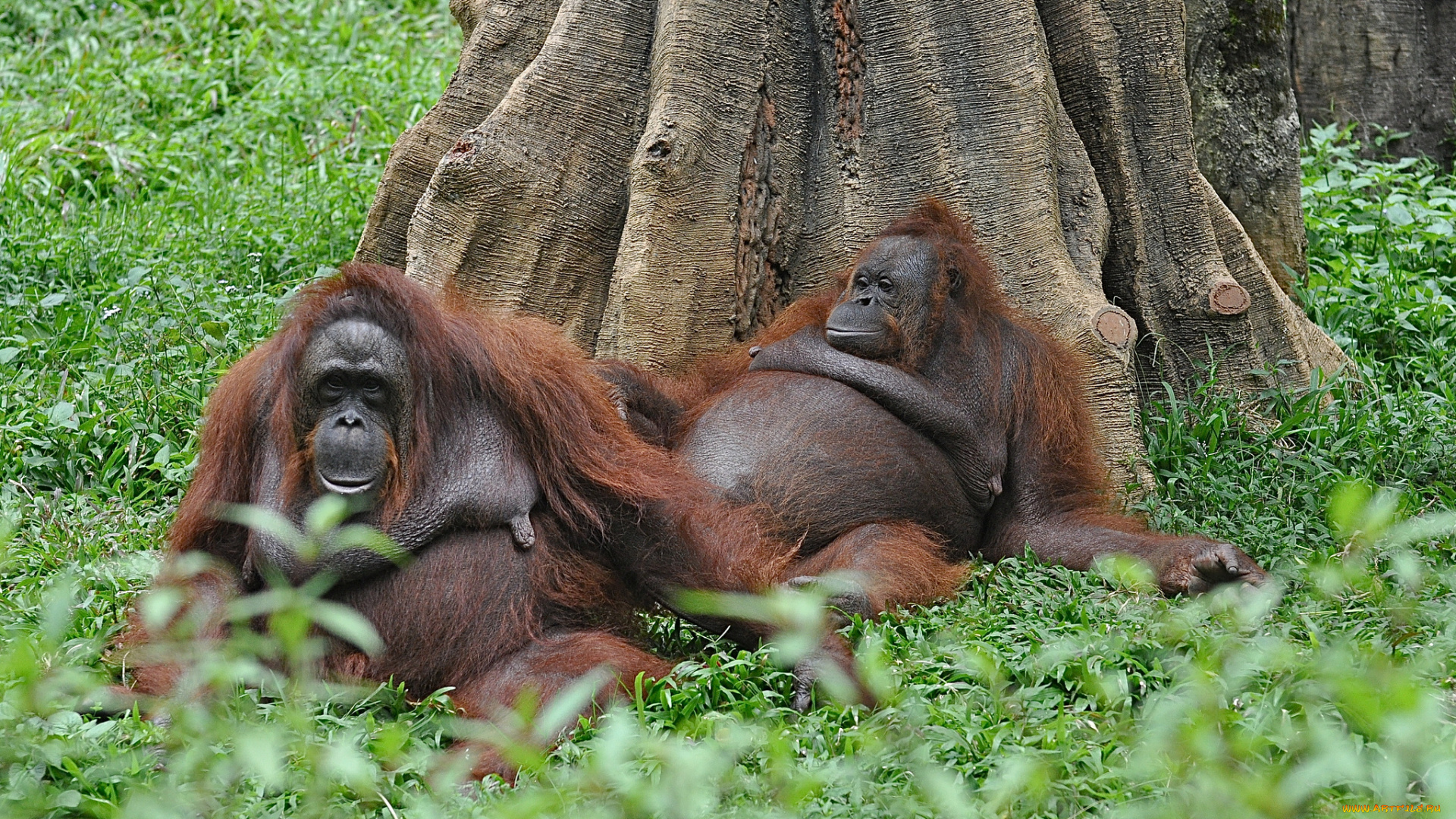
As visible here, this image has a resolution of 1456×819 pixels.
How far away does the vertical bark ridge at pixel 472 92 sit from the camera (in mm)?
4512

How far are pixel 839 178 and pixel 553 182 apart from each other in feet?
2.73

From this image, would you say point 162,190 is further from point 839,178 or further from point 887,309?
point 887,309

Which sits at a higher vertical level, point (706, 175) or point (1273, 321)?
point (706, 175)

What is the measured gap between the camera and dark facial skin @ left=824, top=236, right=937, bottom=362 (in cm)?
373

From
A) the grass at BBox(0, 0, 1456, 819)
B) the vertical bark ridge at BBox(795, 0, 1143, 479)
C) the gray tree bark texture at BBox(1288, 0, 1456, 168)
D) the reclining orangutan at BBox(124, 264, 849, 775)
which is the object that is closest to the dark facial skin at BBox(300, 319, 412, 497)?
the reclining orangutan at BBox(124, 264, 849, 775)

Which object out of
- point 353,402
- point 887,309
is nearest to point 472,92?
point 887,309

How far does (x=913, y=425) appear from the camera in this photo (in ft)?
12.1

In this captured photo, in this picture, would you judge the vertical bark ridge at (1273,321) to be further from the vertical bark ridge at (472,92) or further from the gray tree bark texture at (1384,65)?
the vertical bark ridge at (472,92)

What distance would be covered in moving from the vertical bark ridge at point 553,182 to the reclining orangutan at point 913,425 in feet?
1.76

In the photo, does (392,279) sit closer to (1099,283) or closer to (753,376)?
(753,376)

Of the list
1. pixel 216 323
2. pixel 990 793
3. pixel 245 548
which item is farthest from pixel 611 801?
pixel 216 323

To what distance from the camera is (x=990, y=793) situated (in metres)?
2.15

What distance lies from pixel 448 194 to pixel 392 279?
3.62 ft

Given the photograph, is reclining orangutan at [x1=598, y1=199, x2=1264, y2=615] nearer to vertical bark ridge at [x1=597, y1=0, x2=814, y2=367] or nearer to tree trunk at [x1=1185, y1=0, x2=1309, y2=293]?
vertical bark ridge at [x1=597, y1=0, x2=814, y2=367]
